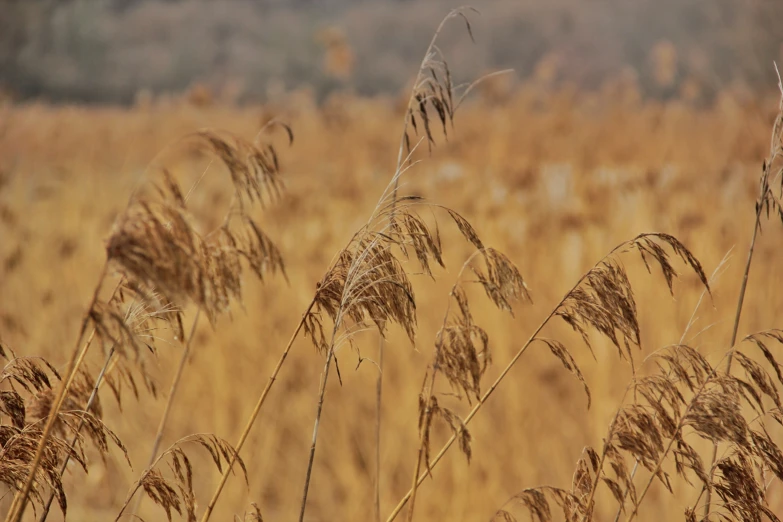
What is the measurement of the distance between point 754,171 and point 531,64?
127 ft

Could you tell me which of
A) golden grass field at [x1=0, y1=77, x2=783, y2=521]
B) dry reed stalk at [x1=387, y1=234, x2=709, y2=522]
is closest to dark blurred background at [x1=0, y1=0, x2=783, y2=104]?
golden grass field at [x1=0, y1=77, x2=783, y2=521]

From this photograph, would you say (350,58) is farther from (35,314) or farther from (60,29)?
(60,29)

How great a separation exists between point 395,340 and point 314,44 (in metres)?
35.3

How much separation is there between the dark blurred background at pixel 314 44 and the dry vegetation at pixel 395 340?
23.3 m

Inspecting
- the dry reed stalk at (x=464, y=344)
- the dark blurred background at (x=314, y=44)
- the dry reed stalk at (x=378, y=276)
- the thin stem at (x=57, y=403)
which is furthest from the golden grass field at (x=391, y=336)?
the dark blurred background at (x=314, y=44)

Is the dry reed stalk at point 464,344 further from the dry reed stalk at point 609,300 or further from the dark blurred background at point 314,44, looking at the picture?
the dark blurred background at point 314,44

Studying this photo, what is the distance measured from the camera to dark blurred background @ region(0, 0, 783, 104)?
30.9 meters

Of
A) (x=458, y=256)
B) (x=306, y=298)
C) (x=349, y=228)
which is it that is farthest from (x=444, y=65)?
(x=349, y=228)

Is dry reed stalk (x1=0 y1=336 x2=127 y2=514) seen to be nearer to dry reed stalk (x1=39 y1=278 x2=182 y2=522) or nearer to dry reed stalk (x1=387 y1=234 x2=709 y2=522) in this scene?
dry reed stalk (x1=39 y1=278 x2=182 y2=522)

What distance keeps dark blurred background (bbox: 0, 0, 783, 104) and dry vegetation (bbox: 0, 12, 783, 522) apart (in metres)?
23.3

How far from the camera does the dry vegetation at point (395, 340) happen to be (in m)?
0.94

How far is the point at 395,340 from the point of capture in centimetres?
336

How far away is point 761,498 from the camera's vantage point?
1001 millimetres

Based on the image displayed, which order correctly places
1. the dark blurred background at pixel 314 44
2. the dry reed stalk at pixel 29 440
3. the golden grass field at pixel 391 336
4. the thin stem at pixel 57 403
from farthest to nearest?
the dark blurred background at pixel 314 44 < the golden grass field at pixel 391 336 < the dry reed stalk at pixel 29 440 < the thin stem at pixel 57 403
